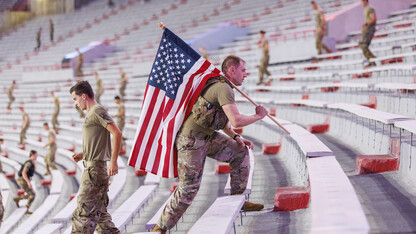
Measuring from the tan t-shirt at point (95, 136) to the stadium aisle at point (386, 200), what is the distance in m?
2.27

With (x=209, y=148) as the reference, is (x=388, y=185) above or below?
below

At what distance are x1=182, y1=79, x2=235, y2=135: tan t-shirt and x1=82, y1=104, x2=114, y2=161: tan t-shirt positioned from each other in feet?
2.64

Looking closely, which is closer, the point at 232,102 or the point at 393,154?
the point at 232,102

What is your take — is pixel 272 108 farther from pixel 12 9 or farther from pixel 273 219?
pixel 12 9

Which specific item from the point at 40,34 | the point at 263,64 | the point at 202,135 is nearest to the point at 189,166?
the point at 202,135

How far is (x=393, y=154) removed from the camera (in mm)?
5816

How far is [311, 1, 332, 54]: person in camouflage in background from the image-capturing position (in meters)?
14.9

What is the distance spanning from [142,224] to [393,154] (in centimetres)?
303

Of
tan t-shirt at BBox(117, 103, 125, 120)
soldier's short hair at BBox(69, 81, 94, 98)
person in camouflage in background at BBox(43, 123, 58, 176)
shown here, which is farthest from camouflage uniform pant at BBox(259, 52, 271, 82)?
soldier's short hair at BBox(69, 81, 94, 98)

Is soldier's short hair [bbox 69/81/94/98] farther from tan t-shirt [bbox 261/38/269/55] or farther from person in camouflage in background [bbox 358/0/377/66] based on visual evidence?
tan t-shirt [bbox 261/38/269/55]

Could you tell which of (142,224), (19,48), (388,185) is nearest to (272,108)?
(142,224)

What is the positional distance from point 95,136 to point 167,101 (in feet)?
2.38

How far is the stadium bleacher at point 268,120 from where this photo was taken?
14.9 feet

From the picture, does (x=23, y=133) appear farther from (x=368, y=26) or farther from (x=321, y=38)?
(x=368, y=26)
